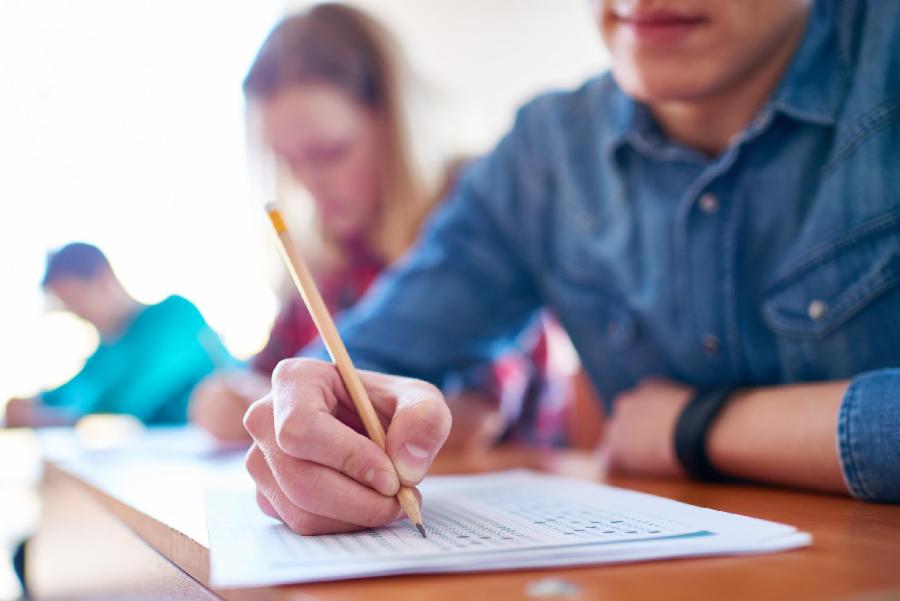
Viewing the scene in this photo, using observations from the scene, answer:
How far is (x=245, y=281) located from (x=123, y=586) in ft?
7.68

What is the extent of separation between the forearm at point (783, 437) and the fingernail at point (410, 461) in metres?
0.27

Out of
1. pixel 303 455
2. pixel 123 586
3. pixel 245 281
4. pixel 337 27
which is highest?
pixel 337 27

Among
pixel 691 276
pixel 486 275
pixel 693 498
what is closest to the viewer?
pixel 693 498

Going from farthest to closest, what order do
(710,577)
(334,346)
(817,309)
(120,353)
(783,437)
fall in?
(120,353) < (817,309) < (783,437) < (334,346) < (710,577)

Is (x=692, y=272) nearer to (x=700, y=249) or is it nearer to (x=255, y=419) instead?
(x=700, y=249)

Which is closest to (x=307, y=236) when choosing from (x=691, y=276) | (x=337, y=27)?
(x=337, y=27)

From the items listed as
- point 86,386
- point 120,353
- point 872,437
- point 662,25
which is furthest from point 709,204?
point 86,386

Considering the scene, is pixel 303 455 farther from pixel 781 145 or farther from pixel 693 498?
pixel 781 145

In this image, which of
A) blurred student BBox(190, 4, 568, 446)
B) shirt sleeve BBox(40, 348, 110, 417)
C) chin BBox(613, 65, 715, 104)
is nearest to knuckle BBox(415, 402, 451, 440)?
chin BBox(613, 65, 715, 104)

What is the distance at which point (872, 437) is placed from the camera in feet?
1.63

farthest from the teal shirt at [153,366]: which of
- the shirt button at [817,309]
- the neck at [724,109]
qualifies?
the shirt button at [817,309]

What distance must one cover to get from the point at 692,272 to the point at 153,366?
1820 millimetres

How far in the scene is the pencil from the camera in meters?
0.42

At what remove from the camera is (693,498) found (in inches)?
20.2
